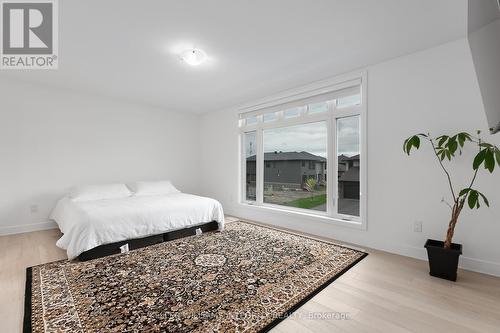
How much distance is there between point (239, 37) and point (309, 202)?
8.76 ft

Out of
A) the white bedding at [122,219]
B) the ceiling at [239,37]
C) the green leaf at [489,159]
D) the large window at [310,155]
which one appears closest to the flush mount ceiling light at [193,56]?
the ceiling at [239,37]

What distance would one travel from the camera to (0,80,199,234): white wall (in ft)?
11.5

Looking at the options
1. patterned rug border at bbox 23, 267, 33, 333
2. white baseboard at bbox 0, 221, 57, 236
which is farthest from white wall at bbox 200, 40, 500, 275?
white baseboard at bbox 0, 221, 57, 236

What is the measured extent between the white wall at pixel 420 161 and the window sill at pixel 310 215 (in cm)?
8

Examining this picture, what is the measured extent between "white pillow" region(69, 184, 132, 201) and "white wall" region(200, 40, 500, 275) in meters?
3.41

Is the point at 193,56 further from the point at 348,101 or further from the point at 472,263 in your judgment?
the point at 472,263

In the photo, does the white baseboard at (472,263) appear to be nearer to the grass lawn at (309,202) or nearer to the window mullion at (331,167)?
the window mullion at (331,167)

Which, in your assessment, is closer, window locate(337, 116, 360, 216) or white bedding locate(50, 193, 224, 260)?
white bedding locate(50, 193, 224, 260)

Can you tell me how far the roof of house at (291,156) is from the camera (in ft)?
12.6

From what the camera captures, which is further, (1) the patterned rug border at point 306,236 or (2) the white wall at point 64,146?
(2) the white wall at point 64,146

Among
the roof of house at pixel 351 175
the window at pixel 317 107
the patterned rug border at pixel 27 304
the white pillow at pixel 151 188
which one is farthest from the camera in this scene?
the white pillow at pixel 151 188

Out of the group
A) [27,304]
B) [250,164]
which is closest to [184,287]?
[27,304]

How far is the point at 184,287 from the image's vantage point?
198cm

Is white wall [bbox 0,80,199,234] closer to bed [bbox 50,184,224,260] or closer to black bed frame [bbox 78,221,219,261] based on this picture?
bed [bbox 50,184,224,260]
